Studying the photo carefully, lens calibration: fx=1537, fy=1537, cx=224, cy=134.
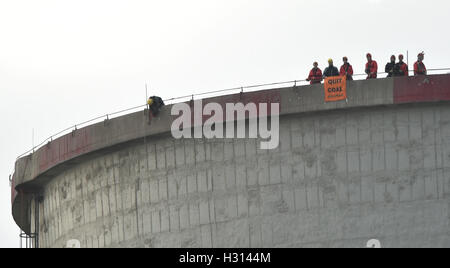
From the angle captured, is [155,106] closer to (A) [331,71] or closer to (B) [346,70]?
(A) [331,71]

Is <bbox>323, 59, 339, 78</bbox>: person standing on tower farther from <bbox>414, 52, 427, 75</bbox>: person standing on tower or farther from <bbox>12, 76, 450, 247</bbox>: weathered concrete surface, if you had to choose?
<bbox>414, 52, 427, 75</bbox>: person standing on tower

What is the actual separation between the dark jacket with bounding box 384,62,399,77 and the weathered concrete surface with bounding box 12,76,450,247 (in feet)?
2.70

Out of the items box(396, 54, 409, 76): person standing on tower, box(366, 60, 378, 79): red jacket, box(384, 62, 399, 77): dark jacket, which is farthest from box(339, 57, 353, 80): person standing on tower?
box(396, 54, 409, 76): person standing on tower

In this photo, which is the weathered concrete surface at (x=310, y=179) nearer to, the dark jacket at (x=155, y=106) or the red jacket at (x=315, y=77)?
the dark jacket at (x=155, y=106)

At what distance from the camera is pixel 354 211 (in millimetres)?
52469

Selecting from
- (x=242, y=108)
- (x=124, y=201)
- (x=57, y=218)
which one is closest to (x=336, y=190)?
(x=242, y=108)

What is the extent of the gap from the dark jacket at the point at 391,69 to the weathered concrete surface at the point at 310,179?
824 mm

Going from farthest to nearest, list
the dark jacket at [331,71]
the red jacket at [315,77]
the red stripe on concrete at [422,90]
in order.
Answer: the red jacket at [315,77] < the dark jacket at [331,71] < the red stripe on concrete at [422,90]
